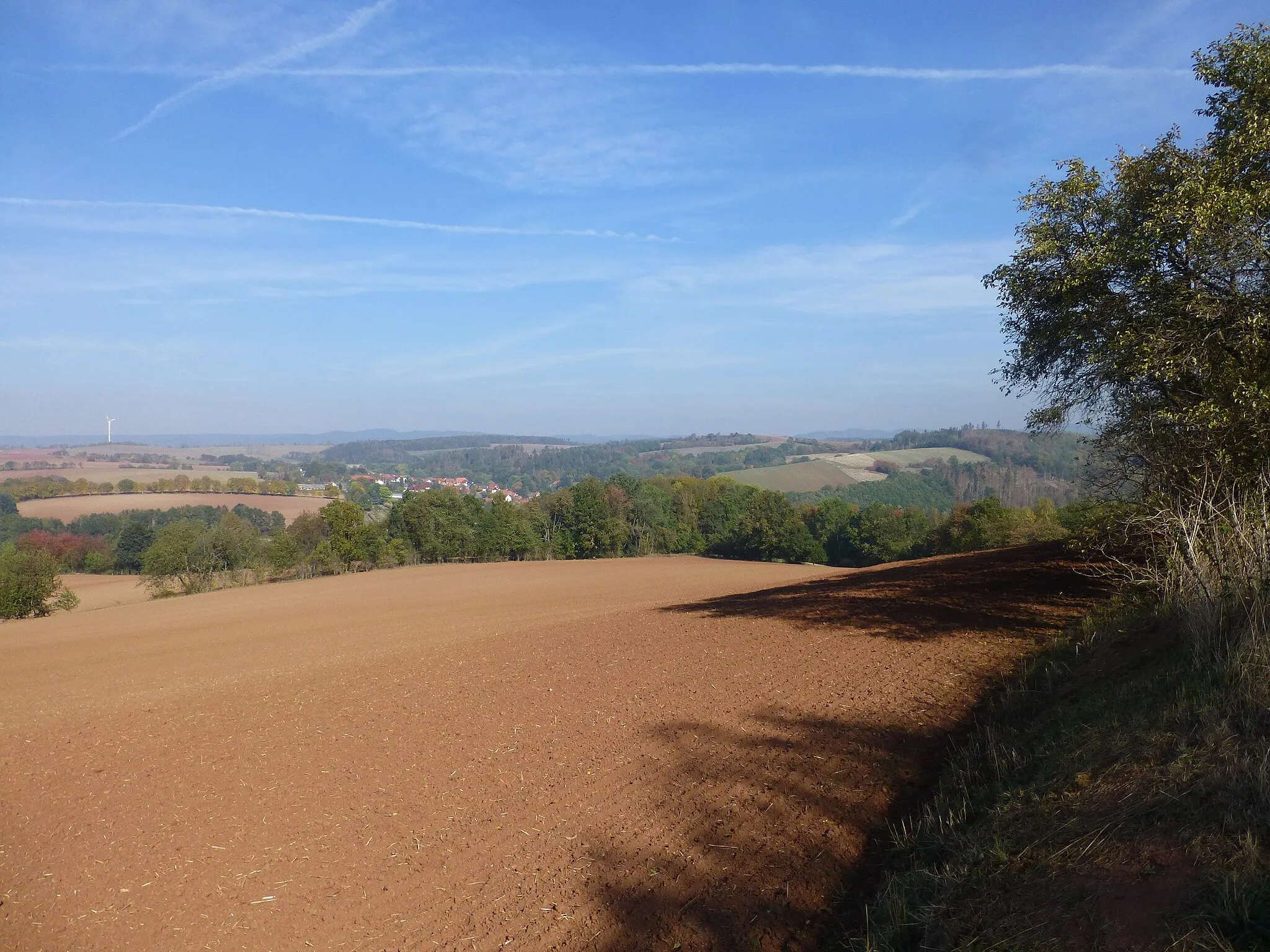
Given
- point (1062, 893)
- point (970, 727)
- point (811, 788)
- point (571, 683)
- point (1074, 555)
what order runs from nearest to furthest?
point (1062, 893), point (811, 788), point (970, 727), point (571, 683), point (1074, 555)

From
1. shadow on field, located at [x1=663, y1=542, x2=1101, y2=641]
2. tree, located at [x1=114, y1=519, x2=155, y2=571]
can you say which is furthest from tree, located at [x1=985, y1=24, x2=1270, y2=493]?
tree, located at [x1=114, y1=519, x2=155, y2=571]

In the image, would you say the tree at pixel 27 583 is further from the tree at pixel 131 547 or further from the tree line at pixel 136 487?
the tree line at pixel 136 487

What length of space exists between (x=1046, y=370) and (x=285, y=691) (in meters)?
16.9

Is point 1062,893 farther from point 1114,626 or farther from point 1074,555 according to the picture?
point 1074,555

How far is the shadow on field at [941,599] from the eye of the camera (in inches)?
537

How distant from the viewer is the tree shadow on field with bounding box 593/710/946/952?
5.83 m

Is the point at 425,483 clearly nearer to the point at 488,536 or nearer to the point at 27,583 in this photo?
the point at 488,536

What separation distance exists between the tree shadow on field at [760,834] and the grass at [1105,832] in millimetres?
367

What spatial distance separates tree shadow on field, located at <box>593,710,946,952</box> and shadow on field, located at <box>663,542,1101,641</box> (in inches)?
205

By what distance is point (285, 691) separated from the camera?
569 inches

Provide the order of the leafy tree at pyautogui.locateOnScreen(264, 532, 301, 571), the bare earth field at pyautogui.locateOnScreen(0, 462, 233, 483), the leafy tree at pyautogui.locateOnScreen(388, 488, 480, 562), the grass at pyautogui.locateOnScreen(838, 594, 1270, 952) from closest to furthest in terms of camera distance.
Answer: the grass at pyautogui.locateOnScreen(838, 594, 1270, 952) < the leafy tree at pyautogui.locateOnScreen(264, 532, 301, 571) < the leafy tree at pyautogui.locateOnScreen(388, 488, 480, 562) < the bare earth field at pyautogui.locateOnScreen(0, 462, 233, 483)

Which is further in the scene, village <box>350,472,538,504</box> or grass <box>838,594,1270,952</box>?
village <box>350,472,538,504</box>

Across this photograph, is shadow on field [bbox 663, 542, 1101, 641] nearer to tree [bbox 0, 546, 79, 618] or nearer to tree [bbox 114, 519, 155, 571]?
tree [bbox 0, 546, 79, 618]

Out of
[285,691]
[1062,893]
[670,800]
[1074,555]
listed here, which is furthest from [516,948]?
[1074,555]
